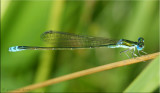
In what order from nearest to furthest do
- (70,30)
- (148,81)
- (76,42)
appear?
(148,81)
(76,42)
(70,30)

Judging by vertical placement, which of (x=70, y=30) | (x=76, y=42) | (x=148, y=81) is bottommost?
(x=148, y=81)

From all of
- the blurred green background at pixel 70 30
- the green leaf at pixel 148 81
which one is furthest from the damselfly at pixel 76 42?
the green leaf at pixel 148 81

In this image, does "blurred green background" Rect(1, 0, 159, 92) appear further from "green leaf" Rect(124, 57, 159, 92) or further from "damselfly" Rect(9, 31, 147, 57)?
"green leaf" Rect(124, 57, 159, 92)

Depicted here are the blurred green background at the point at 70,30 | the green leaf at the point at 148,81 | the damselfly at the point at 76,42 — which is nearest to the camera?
the green leaf at the point at 148,81

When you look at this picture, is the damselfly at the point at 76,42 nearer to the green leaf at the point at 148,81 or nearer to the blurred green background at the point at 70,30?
the blurred green background at the point at 70,30

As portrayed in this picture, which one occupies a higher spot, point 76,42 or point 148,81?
point 76,42

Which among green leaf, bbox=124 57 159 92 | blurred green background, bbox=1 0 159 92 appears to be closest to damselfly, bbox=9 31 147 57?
blurred green background, bbox=1 0 159 92

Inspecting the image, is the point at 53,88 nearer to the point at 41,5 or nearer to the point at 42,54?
→ the point at 42,54

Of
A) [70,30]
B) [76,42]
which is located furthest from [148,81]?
[70,30]

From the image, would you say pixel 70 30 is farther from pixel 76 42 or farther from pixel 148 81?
pixel 148 81
